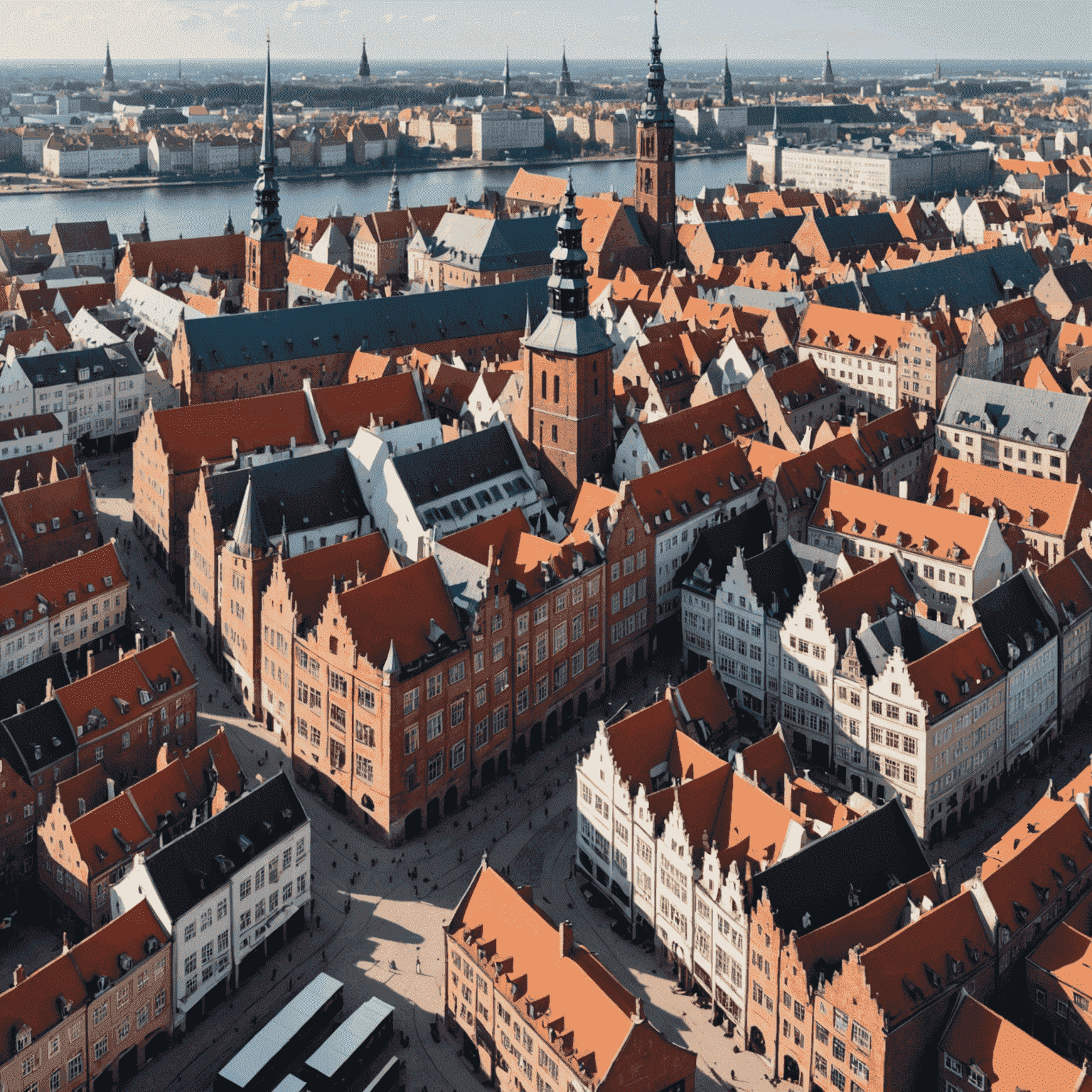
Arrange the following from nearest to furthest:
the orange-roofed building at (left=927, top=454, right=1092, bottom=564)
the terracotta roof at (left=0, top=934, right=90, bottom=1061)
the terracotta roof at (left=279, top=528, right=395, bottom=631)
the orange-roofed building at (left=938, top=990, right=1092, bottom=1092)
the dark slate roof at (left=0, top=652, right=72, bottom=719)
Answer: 1. the orange-roofed building at (left=938, top=990, right=1092, bottom=1092)
2. the terracotta roof at (left=0, top=934, right=90, bottom=1061)
3. the dark slate roof at (left=0, top=652, right=72, bottom=719)
4. the terracotta roof at (left=279, top=528, right=395, bottom=631)
5. the orange-roofed building at (left=927, top=454, right=1092, bottom=564)

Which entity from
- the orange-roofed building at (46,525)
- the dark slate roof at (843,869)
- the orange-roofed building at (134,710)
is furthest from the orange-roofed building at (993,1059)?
the orange-roofed building at (46,525)

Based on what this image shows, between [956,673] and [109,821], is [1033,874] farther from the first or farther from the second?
[109,821]

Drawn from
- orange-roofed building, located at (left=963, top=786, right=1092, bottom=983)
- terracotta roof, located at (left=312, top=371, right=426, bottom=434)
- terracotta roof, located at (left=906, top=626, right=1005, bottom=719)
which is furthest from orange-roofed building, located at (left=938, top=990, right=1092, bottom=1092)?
terracotta roof, located at (left=312, top=371, right=426, bottom=434)

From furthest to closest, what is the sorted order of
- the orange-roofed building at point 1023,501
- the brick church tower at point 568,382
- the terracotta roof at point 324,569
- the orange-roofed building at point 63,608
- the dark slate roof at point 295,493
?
1. the brick church tower at point 568,382
2. the orange-roofed building at point 1023,501
3. the dark slate roof at point 295,493
4. the orange-roofed building at point 63,608
5. the terracotta roof at point 324,569

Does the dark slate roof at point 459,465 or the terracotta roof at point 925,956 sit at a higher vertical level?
the dark slate roof at point 459,465

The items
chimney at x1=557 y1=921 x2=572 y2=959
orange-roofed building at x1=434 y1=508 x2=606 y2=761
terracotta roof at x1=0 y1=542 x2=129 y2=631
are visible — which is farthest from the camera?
terracotta roof at x1=0 y1=542 x2=129 y2=631

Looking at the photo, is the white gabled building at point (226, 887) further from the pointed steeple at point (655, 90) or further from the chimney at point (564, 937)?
the pointed steeple at point (655, 90)

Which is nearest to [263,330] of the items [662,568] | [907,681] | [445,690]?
[662,568]

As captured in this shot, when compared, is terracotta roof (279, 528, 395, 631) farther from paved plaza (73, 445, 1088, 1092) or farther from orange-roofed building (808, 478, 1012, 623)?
orange-roofed building (808, 478, 1012, 623)

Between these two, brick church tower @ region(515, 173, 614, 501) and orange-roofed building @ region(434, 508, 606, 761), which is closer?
orange-roofed building @ region(434, 508, 606, 761)
